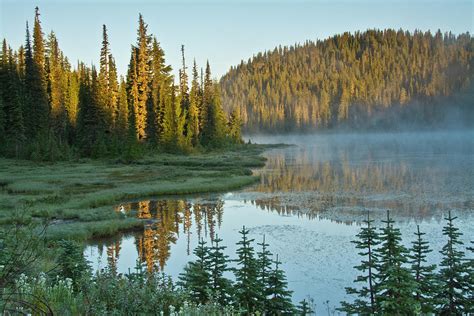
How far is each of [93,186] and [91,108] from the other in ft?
92.6

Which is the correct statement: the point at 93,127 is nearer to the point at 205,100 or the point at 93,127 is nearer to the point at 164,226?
the point at 205,100

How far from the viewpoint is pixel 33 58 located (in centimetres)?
6675

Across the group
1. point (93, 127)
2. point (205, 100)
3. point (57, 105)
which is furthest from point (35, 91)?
point (205, 100)

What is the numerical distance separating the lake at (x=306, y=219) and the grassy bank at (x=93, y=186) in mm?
1394

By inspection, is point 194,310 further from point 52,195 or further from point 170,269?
point 52,195

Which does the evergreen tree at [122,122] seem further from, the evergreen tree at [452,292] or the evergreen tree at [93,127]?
the evergreen tree at [452,292]

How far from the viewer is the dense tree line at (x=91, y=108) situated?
60.4 metres

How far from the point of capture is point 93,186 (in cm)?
3834

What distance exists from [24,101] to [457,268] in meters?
64.6

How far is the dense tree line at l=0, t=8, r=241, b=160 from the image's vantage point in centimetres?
6044

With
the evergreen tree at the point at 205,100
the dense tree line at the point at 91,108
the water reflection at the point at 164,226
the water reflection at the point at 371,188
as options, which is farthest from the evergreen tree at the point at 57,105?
the water reflection at the point at 164,226

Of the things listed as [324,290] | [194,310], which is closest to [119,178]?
[324,290]

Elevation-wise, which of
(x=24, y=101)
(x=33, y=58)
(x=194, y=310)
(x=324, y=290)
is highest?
(x=33, y=58)

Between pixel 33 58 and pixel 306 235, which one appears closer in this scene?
pixel 306 235
